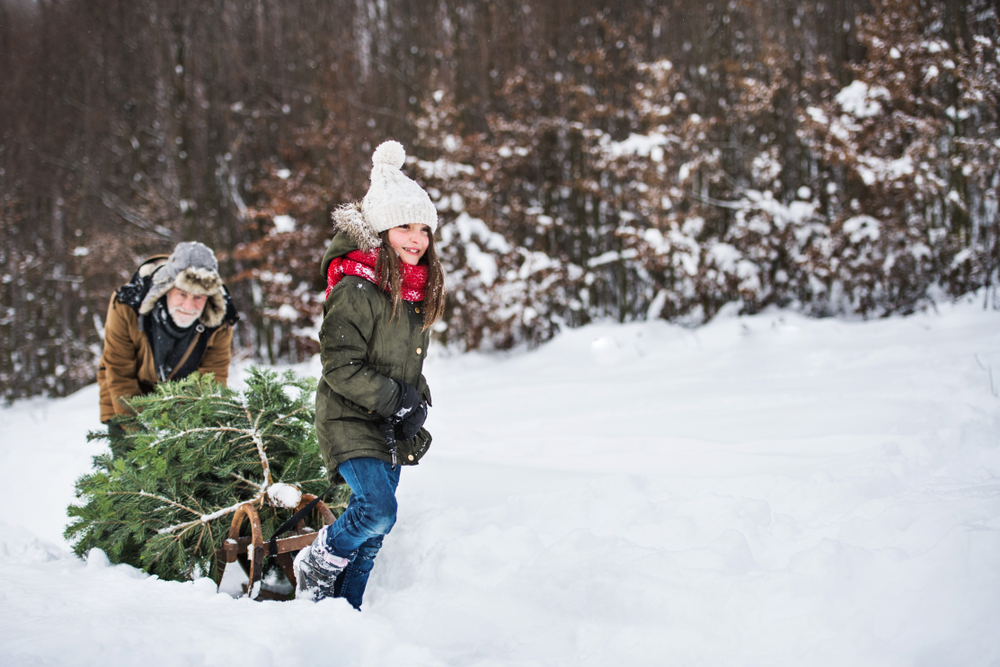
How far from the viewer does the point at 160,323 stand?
3262mm

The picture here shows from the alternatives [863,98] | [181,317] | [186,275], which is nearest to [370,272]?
[186,275]

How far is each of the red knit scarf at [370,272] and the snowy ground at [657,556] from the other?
3.76 feet

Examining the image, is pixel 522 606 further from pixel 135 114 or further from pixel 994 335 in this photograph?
pixel 135 114

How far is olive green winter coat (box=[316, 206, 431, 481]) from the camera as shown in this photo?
2.03 meters

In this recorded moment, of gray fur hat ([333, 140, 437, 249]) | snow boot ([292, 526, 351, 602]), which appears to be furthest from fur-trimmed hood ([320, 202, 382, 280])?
snow boot ([292, 526, 351, 602])

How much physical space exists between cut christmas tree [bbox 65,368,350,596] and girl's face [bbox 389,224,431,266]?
0.99m

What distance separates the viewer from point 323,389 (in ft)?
7.14

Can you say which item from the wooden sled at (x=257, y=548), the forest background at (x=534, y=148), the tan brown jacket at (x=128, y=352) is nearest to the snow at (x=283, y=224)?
the forest background at (x=534, y=148)

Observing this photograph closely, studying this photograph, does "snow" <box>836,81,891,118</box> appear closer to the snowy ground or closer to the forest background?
the forest background

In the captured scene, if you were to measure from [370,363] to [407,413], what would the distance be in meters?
0.24

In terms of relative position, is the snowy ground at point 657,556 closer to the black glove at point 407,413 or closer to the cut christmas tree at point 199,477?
the cut christmas tree at point 199,477

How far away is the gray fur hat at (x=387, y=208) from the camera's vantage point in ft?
7.11

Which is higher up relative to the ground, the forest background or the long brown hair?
the forest background

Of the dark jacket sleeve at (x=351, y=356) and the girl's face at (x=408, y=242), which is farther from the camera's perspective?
the girl's face at (x=408, y=242)
